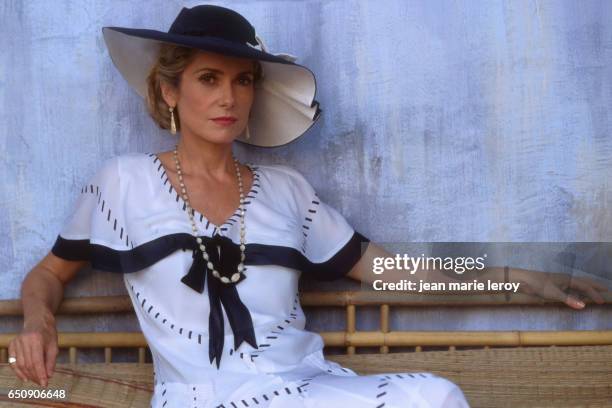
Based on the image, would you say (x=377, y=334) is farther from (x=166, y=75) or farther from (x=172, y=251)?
(x=166, y=75)

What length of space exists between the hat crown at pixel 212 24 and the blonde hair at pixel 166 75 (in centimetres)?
4

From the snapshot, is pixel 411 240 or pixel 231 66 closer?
pixel 231 66

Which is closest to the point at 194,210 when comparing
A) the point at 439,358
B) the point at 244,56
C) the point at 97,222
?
the point at 97,222

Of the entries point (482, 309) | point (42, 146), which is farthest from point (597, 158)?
point (42, 146)

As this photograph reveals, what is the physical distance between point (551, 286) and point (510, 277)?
96 mm

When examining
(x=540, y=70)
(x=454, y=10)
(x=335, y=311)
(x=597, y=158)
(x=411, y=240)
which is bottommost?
(x=335, y=311)

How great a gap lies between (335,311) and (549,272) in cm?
52

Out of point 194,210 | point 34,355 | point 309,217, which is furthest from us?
point 309,217

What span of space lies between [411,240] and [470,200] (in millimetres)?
173

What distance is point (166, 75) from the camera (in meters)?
1.99

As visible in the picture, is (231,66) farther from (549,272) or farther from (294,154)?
(549,272)

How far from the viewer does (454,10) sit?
230 cm

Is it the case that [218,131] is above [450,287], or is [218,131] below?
above

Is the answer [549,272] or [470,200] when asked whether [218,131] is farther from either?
[549,272]
